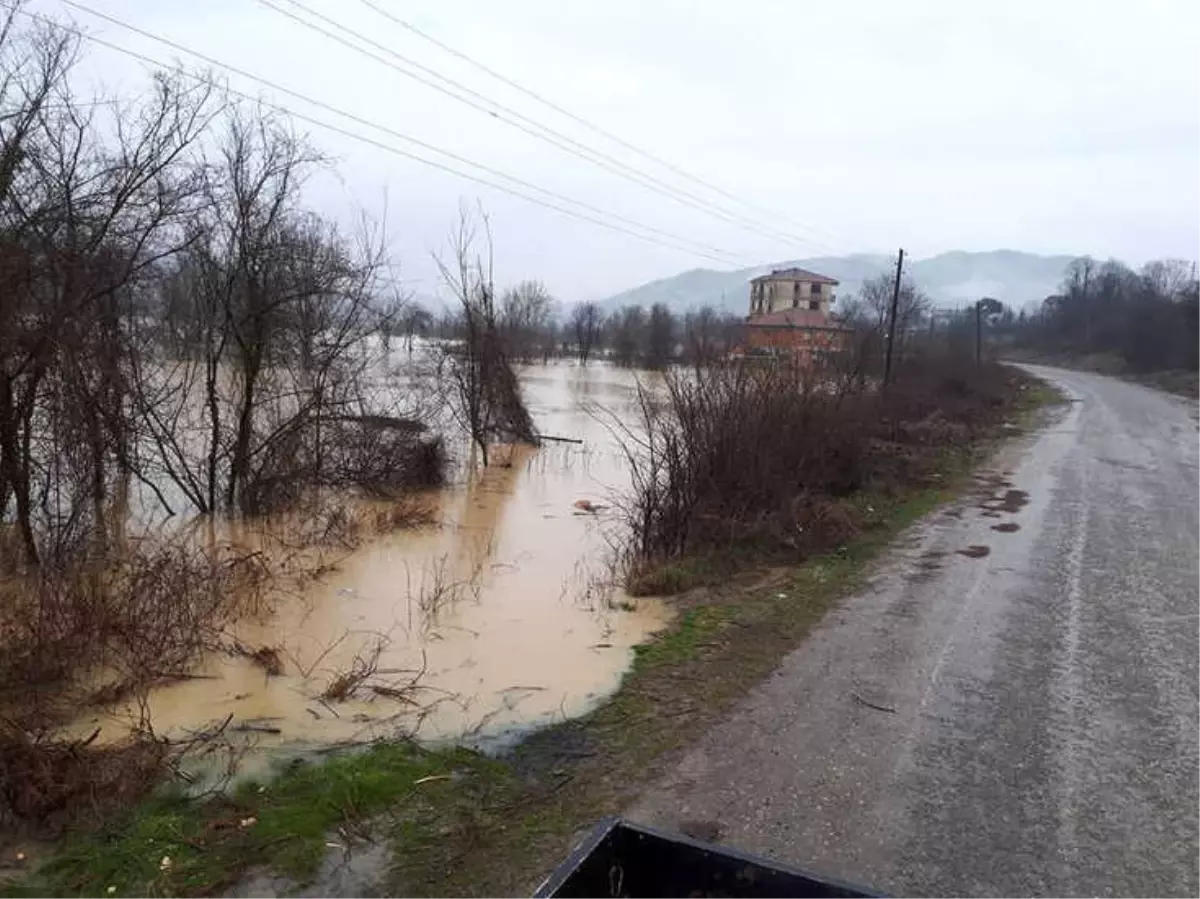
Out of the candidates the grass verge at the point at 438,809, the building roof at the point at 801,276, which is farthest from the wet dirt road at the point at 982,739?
the building roof at the point at 801,276

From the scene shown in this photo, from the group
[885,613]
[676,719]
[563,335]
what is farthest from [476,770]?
[563,335]

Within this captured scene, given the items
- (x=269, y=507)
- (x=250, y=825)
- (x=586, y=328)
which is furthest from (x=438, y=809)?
(x=586, y=328)

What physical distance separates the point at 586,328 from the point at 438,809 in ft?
327

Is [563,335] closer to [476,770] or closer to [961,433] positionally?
[961,433]

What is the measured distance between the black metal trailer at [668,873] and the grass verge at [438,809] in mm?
1427

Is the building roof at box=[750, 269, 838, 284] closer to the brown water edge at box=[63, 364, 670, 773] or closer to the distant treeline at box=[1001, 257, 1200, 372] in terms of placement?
the distant treeline at box=[1001, 257, 1200, 372]

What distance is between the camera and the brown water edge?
222 inches

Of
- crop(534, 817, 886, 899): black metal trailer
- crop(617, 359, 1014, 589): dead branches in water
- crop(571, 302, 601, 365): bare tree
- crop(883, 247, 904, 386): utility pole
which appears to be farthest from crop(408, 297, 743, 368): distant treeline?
crop(534, 817, 886, 899): black metal trailer

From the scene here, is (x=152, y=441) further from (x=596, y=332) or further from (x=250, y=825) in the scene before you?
(x=596, y=332)

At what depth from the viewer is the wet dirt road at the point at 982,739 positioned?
391cm

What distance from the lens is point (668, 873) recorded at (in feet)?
8.02

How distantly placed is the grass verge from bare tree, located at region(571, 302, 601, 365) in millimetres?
87941

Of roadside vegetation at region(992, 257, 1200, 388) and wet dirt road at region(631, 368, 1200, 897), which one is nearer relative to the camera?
wet dirt road at region(631, 368, 1200, 897)

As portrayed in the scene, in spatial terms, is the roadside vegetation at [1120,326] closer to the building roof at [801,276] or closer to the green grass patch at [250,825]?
the building roof at [801,276]
